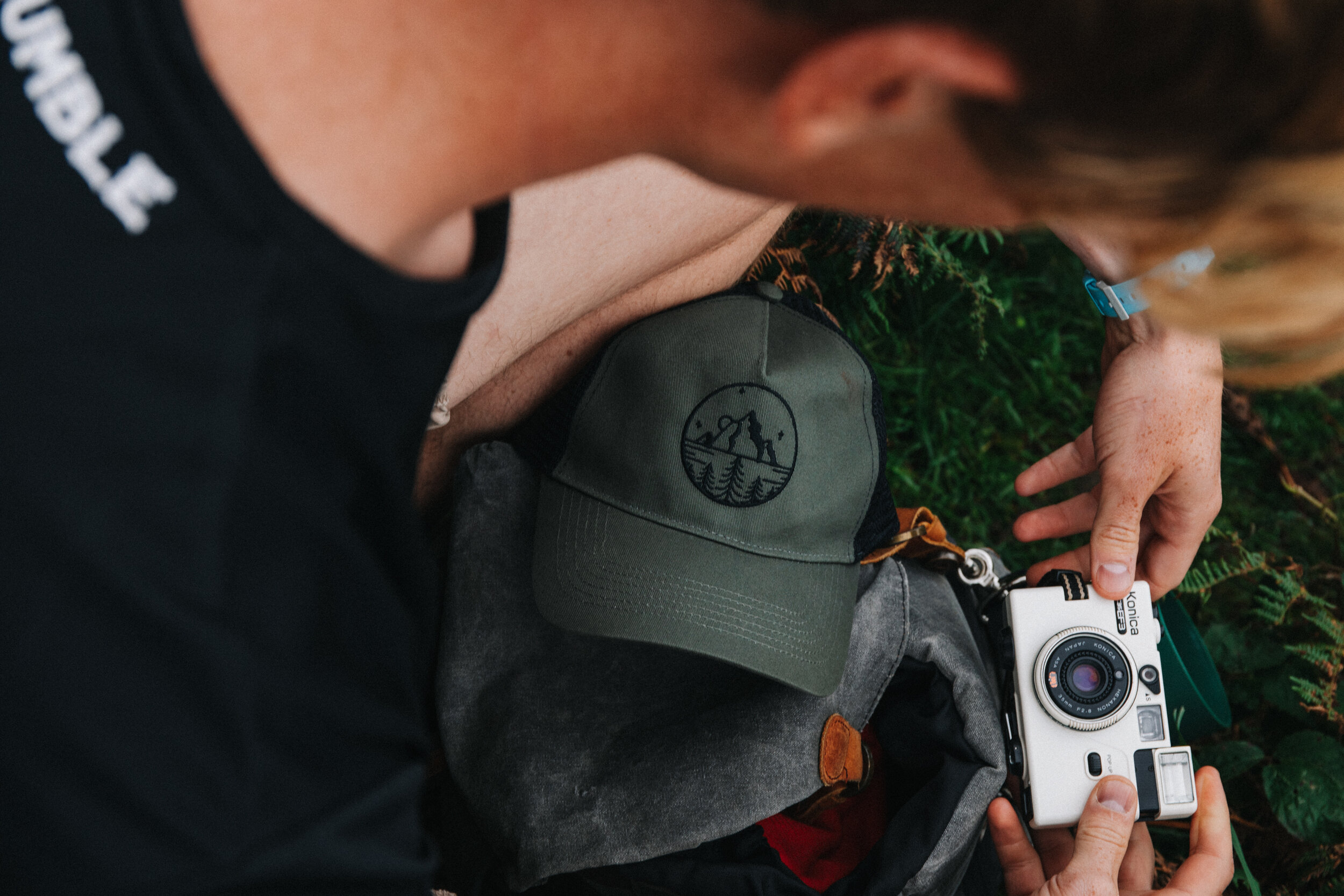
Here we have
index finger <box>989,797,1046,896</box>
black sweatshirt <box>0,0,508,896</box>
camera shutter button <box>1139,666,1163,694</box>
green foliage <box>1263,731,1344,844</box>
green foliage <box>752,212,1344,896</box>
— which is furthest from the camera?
green foliage <box>752,212,1344,896</box>

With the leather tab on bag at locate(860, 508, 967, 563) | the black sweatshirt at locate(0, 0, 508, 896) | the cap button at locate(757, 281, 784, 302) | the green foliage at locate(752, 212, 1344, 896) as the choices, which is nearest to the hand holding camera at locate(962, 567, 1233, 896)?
the leather tab on bag at locate(860, 508, 967, 563)

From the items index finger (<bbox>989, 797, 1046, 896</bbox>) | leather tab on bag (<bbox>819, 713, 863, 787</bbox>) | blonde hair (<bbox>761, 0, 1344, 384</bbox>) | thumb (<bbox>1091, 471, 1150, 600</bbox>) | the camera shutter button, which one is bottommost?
index finger (<bbox>989, 797, 1046, 896</bbox>)

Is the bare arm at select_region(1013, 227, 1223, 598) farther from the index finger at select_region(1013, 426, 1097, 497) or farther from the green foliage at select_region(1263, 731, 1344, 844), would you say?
the green foliage at select_region(1263, 731, 1344, 844)

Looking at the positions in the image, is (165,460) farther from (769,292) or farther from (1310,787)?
(1310,787)

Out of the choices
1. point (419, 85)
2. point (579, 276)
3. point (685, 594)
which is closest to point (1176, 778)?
point (685, 594)

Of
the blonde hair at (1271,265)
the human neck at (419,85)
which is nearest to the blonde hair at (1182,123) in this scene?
the blonde hair at (1271,265)

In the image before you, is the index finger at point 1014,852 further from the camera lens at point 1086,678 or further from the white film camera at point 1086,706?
the camera lens at point 1086,678

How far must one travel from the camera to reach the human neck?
551mm

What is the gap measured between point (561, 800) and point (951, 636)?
2.12 feet

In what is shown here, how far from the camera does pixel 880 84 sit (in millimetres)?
516

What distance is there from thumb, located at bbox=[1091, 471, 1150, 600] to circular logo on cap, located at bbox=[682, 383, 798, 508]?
472 mm

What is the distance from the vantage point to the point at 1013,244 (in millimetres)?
2193

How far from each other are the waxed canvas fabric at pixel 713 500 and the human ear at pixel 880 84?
0.80m

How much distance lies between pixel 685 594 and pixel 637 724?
0.77 feet
